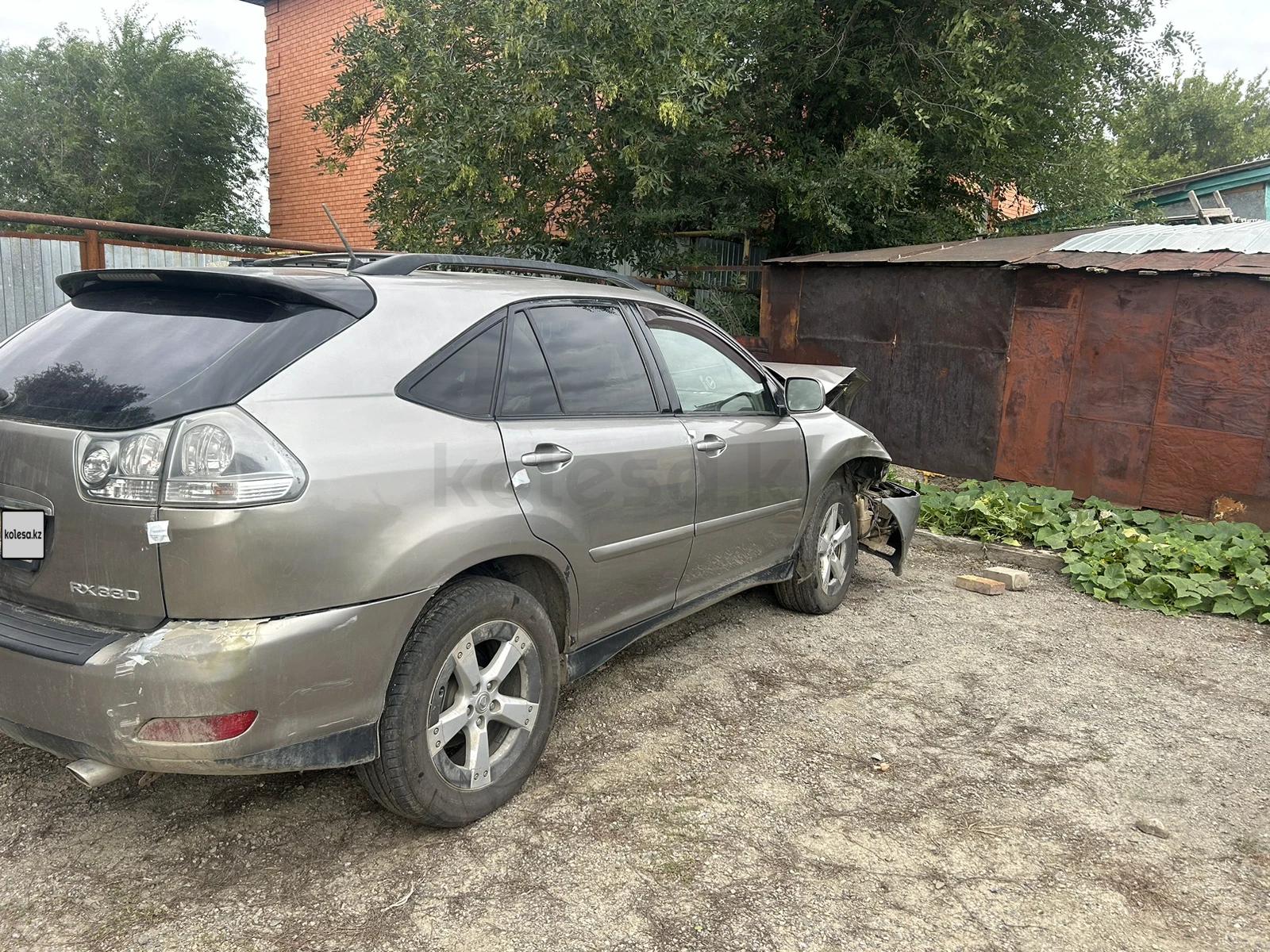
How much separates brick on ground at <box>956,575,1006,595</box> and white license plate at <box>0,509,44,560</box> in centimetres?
487

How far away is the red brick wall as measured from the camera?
14.2 m

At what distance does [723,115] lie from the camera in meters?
A: 9.44

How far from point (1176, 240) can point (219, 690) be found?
25.3 feet

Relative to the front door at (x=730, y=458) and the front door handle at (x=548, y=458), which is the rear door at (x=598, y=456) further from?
the front door at (x=730, y=458)

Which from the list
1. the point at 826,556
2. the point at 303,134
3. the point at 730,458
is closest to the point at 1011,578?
the point at 826,556

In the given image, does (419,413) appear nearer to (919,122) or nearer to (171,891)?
(171,891)

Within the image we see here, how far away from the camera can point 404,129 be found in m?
8.66

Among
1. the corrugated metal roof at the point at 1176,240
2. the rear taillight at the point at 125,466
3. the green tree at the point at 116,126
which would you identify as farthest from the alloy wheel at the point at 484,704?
the green tree at the point at 116,126

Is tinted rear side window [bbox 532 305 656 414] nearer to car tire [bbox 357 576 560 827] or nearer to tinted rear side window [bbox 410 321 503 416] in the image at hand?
tinted rear side window [bbox 410 321 503 416]

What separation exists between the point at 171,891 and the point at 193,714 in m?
0.64

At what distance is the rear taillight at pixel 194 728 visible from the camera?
2.19 m

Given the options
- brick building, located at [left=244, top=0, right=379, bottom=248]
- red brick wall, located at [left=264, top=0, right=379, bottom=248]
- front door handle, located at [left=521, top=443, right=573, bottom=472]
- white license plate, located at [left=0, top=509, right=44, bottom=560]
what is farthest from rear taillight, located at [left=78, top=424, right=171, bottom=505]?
brick building, located at [left=244, top=0, right=379, bottom=248]

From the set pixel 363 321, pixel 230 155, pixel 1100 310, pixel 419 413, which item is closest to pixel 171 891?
pixel 419 413

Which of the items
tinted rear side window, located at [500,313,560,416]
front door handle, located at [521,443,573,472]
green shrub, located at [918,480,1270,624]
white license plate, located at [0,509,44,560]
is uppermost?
tinted rear side window, located at [500,313,560,416]
